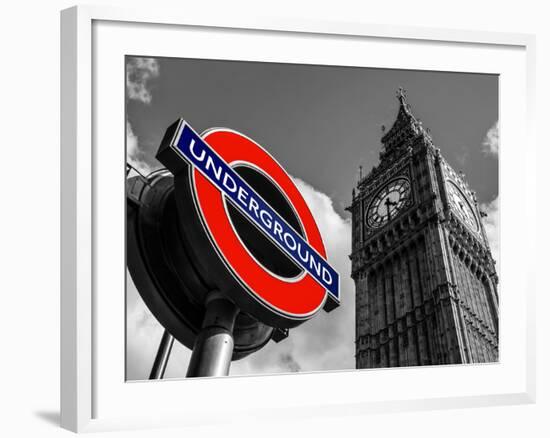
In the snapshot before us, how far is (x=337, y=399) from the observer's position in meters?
13.7

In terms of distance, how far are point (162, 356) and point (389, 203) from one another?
13199 millimetres

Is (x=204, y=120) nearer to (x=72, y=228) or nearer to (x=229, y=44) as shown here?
(x=229, y=44)

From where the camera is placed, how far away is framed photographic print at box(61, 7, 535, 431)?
1189 cm

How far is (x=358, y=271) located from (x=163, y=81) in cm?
1157

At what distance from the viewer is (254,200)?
13.2m

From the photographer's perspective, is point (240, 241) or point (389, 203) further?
point (389, 203)

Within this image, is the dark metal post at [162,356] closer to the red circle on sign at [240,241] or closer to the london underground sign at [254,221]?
the london underground sign at [254,221]

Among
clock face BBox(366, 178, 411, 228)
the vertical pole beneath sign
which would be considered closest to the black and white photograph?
the vertical pole beneath sign

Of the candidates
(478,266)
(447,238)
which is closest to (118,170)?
(478,266)

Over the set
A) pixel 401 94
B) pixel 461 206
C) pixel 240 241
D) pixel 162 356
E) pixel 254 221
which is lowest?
pixel 162 356

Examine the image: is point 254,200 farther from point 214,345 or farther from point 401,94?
point 401,94

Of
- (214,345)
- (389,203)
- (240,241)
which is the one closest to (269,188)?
(240,241)

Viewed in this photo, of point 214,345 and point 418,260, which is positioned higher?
point 418,260

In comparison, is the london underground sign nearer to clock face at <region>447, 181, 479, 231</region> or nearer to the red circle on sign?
the red circle on sign
